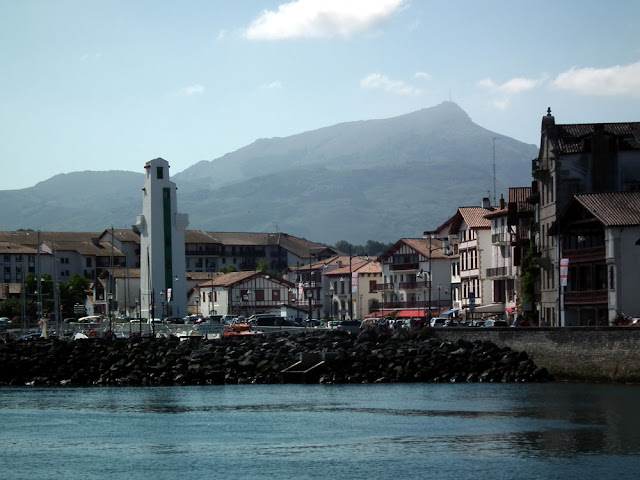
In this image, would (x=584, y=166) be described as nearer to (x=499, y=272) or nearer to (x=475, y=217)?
(x=499, y=272)

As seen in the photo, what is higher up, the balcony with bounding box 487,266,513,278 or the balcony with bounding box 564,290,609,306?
the balcony with bounding box 487,266,513,278

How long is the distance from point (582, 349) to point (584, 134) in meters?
23.7

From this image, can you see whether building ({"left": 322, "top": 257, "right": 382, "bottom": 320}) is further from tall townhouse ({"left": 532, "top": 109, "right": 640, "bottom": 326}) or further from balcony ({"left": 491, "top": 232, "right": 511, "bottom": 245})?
tall townhouse ({"left": 532, "top": 109, "right": 640, "bottom": 326})

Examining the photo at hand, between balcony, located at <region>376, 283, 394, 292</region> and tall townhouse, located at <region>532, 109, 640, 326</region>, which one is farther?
balcony, located at <region>376, 283, 394, 292</region>

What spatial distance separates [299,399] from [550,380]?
15.2 meters

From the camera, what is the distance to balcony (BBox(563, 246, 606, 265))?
75875 millimetres

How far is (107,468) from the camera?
42.3 meters

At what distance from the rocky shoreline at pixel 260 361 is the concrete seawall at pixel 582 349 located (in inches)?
32.3

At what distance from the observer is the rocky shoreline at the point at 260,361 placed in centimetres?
7438

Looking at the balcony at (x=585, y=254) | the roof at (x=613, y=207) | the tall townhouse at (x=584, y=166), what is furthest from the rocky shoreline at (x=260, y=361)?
the tall townhouse at (x=584, y=166)

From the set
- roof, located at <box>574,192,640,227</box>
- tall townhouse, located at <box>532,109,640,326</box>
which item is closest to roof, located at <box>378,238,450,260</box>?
tall townhouse, located at <box>532,109,640,326</box>

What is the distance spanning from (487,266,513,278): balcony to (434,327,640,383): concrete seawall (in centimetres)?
3725

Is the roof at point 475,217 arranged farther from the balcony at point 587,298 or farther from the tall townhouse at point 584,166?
the balcony at point 587,298

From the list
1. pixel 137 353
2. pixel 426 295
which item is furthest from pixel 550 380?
pixel 426 295
